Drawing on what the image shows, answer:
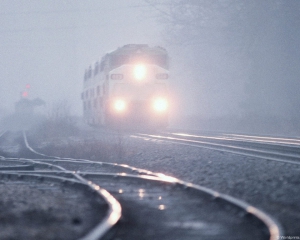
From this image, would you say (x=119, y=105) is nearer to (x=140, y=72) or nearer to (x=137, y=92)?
(x=137, y=92)

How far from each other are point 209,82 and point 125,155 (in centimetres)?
3727

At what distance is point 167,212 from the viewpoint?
7.72 m

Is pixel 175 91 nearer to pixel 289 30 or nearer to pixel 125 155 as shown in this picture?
pixel 289 30

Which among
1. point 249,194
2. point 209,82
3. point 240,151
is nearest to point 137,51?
point 240,151

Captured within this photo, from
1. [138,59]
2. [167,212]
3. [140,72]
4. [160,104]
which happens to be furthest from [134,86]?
[167,212]

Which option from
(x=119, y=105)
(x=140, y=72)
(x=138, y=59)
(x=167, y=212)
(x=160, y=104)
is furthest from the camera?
(x=160, y=104)

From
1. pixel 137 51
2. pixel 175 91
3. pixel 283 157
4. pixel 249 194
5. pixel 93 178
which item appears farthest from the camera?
pixel 175 91

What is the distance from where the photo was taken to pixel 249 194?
9062mm

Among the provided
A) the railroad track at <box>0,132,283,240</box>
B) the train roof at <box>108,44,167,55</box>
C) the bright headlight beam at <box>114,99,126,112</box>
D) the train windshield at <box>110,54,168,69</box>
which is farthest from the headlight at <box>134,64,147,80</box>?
the railroad track at <box>0,132,283,240</box>

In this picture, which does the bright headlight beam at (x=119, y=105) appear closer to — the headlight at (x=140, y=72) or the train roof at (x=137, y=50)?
the headlight at (x=140, y=72)

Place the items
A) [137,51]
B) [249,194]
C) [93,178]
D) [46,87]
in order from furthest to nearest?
[46,87] < [137,51] < [93,178] < [249,194]

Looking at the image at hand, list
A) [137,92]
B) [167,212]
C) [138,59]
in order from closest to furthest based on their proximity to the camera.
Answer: [167,212] → [137,92] → [138,59]

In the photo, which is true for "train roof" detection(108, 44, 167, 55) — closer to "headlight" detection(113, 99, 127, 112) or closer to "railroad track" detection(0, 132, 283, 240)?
"headlight" detection(113, 99, 127, 112)

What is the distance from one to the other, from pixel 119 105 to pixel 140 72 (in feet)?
6.23
